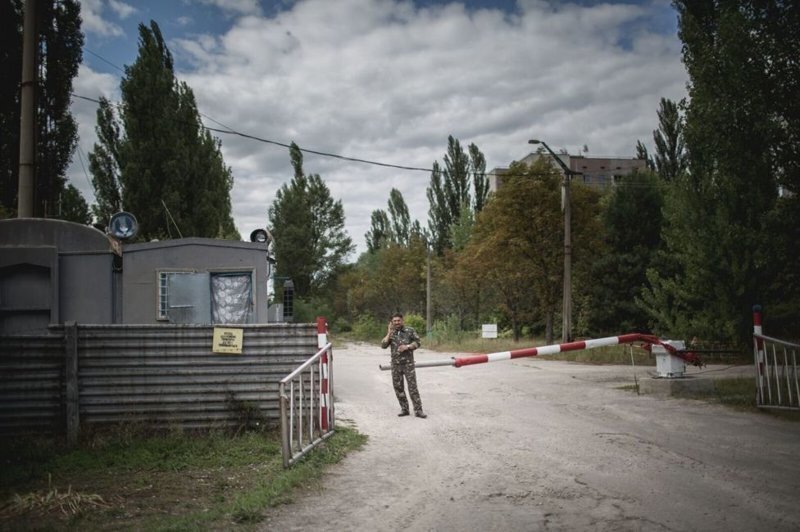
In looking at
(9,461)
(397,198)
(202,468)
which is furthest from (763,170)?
(397,198)

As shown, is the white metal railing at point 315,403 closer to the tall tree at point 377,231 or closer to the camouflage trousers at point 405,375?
the camouflage trousers at point 405,375

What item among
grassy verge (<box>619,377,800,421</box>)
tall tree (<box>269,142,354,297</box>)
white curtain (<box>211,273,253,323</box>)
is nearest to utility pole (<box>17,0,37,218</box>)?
white curtain (<box>211,273,253,323</box>)

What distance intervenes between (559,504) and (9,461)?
6245 mm

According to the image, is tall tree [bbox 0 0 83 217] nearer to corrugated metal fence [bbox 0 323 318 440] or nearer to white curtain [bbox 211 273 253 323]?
white curtain [bbox 211 273 253 323]

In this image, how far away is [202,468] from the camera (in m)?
7.14

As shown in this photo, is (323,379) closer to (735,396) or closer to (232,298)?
(232,298)

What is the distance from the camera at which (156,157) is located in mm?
33031

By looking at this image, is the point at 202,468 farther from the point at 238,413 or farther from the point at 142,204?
the point at 142,204

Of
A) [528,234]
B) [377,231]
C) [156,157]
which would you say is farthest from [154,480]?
[377,231]

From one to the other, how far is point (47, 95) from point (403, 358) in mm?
22656

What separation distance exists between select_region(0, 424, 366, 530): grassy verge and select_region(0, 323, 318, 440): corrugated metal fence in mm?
332

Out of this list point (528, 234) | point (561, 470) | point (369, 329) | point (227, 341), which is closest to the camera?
point (561, 470)

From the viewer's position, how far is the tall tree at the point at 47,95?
24.9 m

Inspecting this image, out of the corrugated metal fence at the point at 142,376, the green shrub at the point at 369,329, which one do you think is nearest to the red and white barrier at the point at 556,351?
the corrugated metal fence at the point at 142,376
